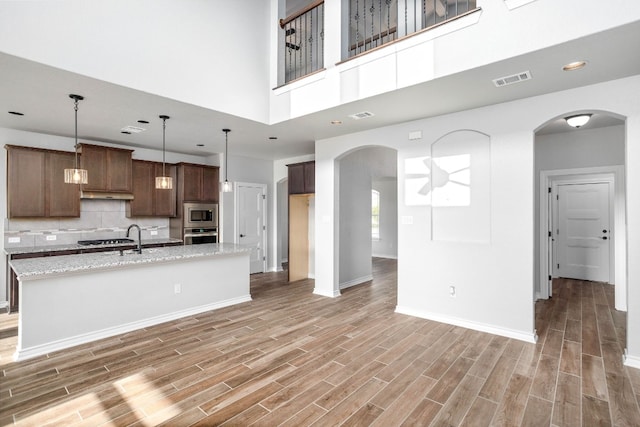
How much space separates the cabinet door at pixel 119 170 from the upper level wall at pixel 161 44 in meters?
2.86

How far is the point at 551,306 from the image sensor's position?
4.83 m

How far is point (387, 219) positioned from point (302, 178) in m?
4.43

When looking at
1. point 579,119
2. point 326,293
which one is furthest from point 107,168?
point 579,119

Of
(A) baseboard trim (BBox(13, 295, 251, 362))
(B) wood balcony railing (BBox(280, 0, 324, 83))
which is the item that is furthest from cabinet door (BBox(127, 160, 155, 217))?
(B) wood balcony railing (BBox(280, 0, 324, 83))

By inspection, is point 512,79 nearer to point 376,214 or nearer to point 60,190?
point 60,190

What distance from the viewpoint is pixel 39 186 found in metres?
4.98

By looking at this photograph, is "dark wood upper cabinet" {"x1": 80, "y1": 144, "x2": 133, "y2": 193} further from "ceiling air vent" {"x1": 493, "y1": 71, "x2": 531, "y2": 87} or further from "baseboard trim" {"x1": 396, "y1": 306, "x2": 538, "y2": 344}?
"ceiling air vent" {"x1": 493, "y1": 71, "x2": 531, "y2": 87}

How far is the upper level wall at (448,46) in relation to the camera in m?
2.38

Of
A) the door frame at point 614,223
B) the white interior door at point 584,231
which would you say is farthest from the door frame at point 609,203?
the door frame at point 614,223

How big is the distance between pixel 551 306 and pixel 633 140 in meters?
2.82

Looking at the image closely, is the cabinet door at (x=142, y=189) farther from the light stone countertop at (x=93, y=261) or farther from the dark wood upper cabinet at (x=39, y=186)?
the light stone countertop at (x=93, y=261)

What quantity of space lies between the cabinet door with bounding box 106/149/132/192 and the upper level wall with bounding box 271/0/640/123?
328 centimetres

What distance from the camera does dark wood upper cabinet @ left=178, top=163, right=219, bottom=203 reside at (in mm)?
6473

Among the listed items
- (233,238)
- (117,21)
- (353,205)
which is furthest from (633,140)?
(233,238)
